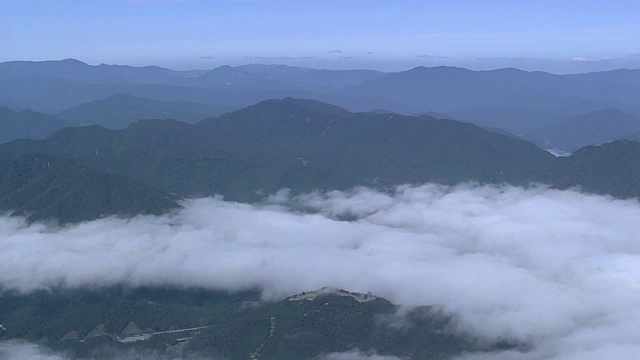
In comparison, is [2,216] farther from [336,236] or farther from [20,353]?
[336,236]

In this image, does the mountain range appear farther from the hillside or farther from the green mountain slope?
the hillside

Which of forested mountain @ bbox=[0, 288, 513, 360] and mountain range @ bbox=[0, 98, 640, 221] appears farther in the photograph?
mountain range @ bbox=[0, 98, 640, 221]

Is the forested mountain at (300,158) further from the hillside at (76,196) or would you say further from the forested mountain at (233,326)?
the forested mountain at (233,326)

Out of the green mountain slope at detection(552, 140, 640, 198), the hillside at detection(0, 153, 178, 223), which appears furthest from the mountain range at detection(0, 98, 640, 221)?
the hillside at detection(0, 153, 178, 223)

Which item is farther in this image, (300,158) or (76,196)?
(300,158)

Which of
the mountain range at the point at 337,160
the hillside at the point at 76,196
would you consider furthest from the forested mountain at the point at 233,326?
the mountain range at the point at 337,160

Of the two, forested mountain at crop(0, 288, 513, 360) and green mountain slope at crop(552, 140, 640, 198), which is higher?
green mountain slope at crop(552, 140, 640, 198)

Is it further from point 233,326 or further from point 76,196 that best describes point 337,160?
point 233,326

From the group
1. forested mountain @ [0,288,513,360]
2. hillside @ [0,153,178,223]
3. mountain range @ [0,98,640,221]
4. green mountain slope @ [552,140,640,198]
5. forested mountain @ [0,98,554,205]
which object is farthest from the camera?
forested mountain @ [0,98,554,205]

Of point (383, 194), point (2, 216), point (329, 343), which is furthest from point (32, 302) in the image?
point (383, 194)

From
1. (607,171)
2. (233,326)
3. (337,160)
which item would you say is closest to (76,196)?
(233,326)
